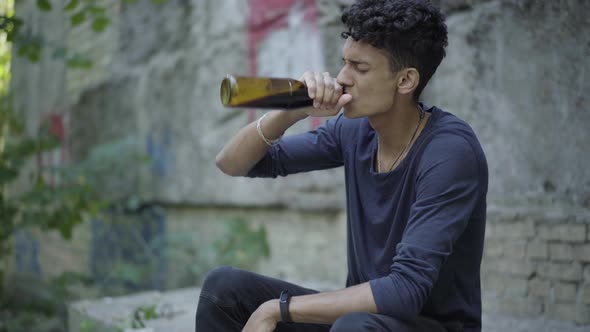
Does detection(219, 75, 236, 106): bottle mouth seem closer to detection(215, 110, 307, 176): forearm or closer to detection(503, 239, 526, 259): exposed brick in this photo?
detection(215, 110, 307, 176): forearm

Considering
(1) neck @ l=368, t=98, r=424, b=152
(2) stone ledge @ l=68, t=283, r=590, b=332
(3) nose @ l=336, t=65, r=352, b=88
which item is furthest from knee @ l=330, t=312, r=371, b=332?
(2) stone ledge @ l=68, t=283, r=590, b=332

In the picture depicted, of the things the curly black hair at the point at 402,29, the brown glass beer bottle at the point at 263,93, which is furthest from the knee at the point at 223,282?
the curly black hair at the point at 402,29

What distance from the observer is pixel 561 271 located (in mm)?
3131

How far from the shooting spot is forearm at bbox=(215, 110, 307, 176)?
2.32m

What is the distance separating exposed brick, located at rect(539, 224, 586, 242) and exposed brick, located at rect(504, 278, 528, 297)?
0.26 m

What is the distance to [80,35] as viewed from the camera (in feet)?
28.3

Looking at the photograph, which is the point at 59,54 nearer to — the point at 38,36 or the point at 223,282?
the point at 38,36

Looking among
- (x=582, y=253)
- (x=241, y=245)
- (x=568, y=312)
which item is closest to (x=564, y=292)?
(x=568, y=312)

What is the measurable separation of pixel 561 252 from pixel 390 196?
1458 millimetres

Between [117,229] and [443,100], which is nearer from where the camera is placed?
[443,100]

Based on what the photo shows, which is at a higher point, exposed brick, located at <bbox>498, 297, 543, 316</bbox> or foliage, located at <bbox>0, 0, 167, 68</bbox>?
foliage, located at <bbox>0, 0, 167, 68</bbox>

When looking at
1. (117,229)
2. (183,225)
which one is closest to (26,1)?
(117,229)

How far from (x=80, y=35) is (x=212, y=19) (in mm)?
3211

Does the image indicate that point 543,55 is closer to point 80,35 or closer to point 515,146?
point 515,146
